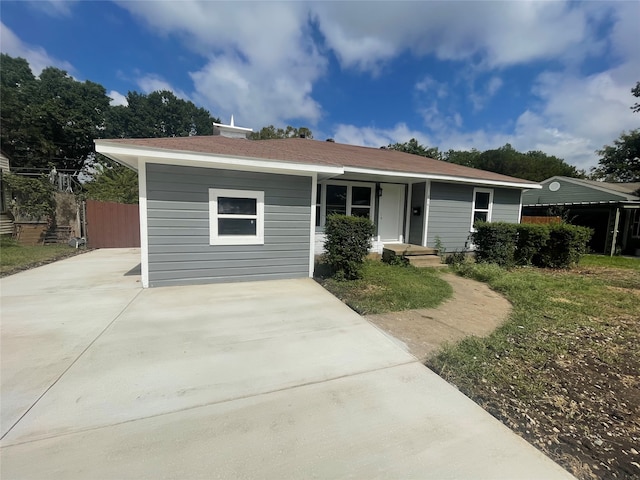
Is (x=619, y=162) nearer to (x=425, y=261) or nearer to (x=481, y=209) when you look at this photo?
(x=481, y=209)

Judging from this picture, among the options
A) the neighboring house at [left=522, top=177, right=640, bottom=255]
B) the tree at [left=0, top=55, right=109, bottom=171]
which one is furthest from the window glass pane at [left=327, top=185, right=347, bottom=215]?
the tree at [left=0, top=55, right=109, bottom=171]

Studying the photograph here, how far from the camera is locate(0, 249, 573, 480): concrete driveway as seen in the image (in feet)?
5.26

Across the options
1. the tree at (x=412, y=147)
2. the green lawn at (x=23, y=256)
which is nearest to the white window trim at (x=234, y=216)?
the green lawn at (x=23, y=256)

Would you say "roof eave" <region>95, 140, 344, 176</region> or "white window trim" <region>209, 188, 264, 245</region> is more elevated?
"roof eave" <region>95, 140, 344, 176</region>

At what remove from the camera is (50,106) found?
24.5m

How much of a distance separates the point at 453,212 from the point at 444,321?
19.3ft

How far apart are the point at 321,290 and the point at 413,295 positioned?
172 centimetres

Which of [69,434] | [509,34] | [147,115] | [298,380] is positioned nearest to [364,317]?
[298,380]

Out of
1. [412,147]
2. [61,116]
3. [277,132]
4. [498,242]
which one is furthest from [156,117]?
[498,242]

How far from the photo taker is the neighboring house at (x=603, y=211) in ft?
40.7

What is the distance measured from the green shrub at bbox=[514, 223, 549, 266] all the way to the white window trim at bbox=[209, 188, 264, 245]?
24.9ft

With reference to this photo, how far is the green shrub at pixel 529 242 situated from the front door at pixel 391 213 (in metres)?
3.46

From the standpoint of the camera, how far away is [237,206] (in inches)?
229

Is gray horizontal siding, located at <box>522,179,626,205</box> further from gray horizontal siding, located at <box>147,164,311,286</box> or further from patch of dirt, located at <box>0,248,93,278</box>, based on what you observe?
patch of dirt, located at <box>0,248,93,278</box>
